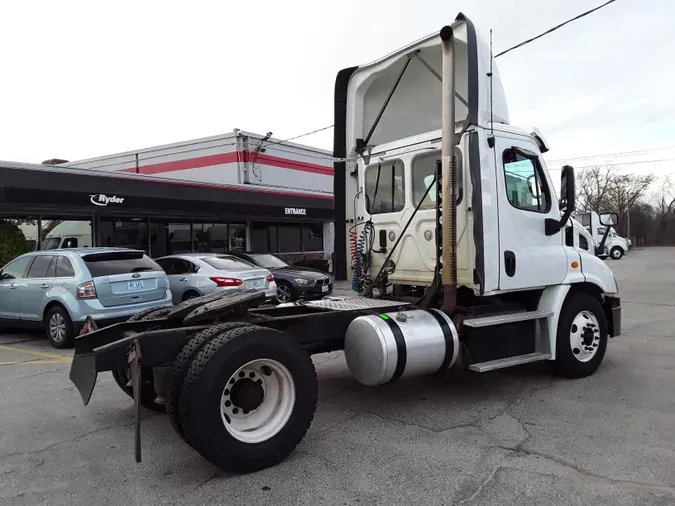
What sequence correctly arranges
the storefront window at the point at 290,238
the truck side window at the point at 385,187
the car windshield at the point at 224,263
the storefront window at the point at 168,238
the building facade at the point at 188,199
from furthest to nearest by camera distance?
the storefront window at the point at 290,238, the storefront window at the point at 168,238, the building facade at the point at 188,199, the car windshield at the point at 224,263, the truck side window at the point at 385,187

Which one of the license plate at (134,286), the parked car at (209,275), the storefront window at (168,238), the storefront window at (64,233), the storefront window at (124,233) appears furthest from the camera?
the storefront window at (168,238)

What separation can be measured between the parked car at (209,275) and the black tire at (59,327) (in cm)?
300

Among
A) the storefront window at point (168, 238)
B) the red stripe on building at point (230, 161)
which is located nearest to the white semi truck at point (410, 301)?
the storefront window at point (168, 238)

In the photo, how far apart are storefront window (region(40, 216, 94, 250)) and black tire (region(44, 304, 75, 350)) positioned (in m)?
7.15

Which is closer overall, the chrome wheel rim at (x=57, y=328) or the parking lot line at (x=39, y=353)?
the parking lot line at (x=39, y=353)

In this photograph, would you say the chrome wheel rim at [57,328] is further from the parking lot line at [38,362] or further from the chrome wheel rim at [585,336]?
the chrome wheel rim at [585,336]

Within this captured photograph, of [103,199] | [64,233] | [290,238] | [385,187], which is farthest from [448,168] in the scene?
[290,238]

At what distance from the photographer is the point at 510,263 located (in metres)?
5.23

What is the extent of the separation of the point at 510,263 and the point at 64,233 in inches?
551

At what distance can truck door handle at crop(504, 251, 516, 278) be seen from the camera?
5.20m

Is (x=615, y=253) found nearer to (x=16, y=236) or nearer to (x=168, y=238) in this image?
(x=168, y=238)

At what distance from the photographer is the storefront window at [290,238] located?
21975mm

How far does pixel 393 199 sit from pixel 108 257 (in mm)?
5155

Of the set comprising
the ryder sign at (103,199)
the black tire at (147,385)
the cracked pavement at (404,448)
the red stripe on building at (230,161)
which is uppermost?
the red stripe on building at (230,161)
